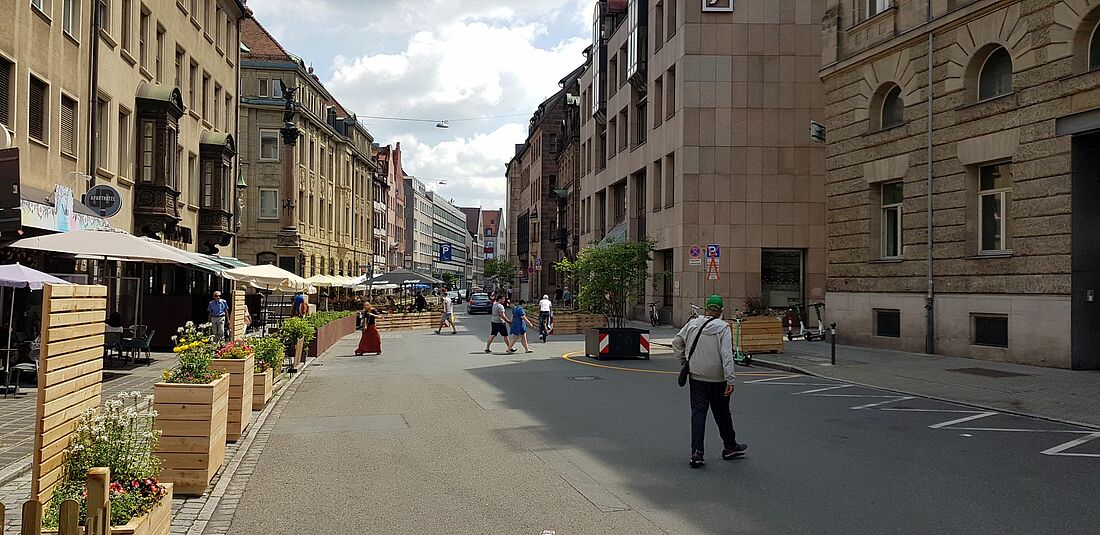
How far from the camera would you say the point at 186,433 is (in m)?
7.67

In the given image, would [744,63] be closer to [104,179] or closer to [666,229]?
[666,229]

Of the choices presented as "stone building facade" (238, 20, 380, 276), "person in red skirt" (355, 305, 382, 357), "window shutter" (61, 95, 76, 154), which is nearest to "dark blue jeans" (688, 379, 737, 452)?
"person in red skirt" (355, 305, 382, 357)

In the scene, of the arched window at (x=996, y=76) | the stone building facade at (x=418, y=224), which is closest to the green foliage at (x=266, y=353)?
the arched window at (x=996, y=76)

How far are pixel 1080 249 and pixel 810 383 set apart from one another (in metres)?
6.05

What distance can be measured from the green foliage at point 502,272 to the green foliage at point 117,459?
12292cm

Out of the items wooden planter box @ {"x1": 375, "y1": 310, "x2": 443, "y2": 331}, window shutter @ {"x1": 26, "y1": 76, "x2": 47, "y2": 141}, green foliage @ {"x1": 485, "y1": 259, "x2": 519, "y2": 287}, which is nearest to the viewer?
window shutter @ {"x1": 26, "y1": 76, "x2": 47, "y2": 141}

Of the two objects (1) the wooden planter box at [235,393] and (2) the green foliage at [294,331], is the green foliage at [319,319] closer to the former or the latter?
(2) the green foliage at [294,331]

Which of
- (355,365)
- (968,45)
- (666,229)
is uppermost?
(968,45)

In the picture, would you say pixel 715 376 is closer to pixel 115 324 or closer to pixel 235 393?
pixel 235 393

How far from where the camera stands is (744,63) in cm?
3588

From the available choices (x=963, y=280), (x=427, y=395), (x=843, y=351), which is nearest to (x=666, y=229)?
(x=843, y=351)

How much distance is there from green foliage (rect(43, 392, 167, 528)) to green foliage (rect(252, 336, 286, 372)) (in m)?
7.84

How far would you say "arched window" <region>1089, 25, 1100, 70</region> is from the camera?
1753cm

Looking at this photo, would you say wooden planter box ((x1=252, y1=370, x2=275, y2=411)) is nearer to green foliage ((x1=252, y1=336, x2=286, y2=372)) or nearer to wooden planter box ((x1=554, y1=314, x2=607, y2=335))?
green foliage ((x1=252, y1=336, x2=286, y2=372))
